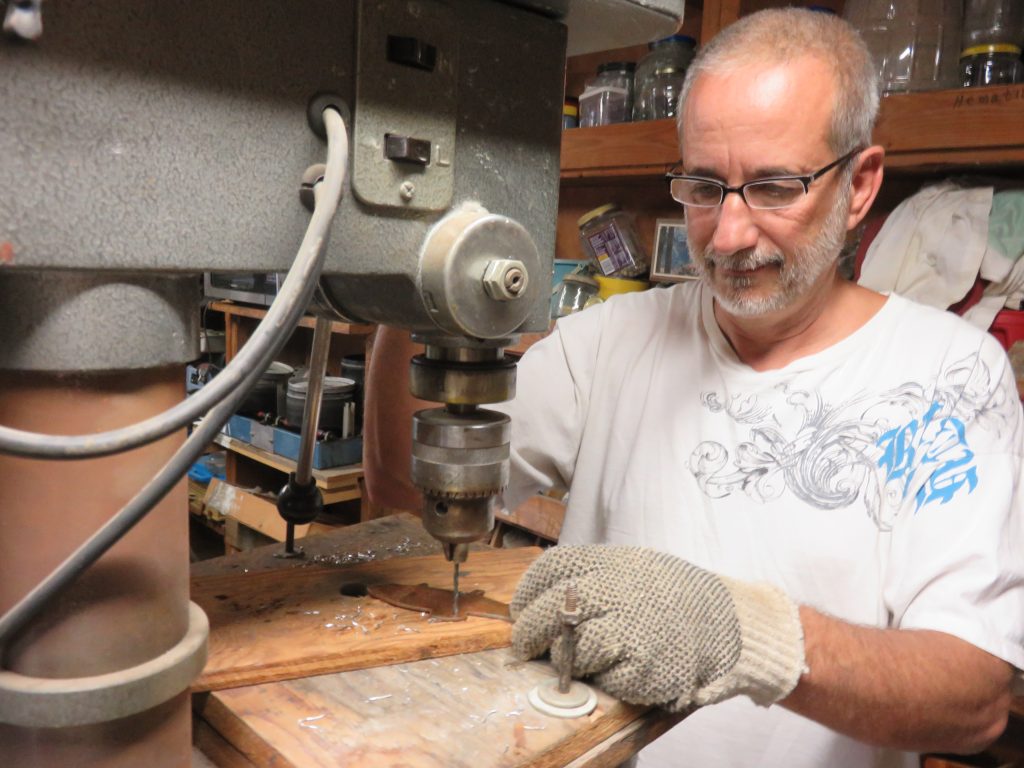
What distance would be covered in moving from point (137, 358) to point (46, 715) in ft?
0.65

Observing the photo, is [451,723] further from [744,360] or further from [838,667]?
[744,360]

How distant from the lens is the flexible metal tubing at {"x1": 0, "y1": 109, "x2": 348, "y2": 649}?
0.41 meters

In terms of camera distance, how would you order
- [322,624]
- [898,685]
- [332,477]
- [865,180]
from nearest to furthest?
[322,624]
[898,685]
[865,180]
[332,477]

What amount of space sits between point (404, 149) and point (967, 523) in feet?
2.78

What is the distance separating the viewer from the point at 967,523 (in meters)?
0.99

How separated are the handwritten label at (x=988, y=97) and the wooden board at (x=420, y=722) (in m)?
1.15

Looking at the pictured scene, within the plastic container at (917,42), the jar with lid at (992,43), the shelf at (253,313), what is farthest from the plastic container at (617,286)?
the shelf at (253,313)

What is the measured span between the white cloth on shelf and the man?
270 mm

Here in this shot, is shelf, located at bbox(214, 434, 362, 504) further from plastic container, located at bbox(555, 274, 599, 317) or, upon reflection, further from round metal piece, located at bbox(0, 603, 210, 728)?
round metal piece, located at bbox(0, 603, 210, 728)

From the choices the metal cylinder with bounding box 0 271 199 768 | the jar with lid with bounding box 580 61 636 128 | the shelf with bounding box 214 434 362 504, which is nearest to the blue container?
the jar with lid with bounding box 580 61 636 128

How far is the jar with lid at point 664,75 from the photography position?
1.87 meters

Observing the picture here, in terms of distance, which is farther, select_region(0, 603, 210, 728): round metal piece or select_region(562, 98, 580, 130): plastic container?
select_region(562, 98, 580, 130): plastic container

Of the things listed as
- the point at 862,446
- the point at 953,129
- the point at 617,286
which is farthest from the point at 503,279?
the point at 617,286

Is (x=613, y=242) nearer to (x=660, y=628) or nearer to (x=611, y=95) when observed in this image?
(x=611, y=95)
